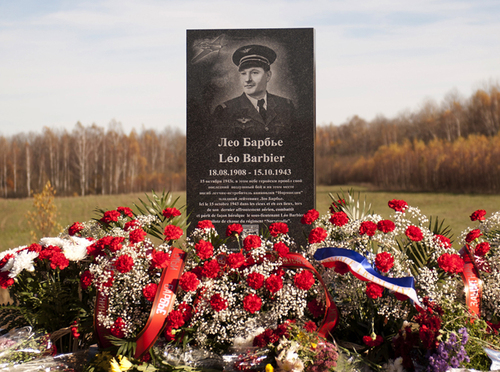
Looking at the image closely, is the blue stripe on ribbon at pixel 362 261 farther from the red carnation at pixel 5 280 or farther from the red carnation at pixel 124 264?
the red carnation at pixel 5 280

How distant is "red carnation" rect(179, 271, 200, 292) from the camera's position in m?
2.85

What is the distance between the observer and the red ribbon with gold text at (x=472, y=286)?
3209 mm

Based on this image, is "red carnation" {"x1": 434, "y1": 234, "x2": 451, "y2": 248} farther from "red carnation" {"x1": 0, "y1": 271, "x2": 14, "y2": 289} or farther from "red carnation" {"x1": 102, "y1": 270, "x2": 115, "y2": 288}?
"red carnation" {"x1": 0, "y1": 271, "x2": 14, "y2": 289}

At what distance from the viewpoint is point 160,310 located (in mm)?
2875

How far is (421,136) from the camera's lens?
31922 mm

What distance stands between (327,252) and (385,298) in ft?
1.77

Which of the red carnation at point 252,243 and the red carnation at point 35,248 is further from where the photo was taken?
the red carnation at point 35,248

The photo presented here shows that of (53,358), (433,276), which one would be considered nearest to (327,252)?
(433,276)

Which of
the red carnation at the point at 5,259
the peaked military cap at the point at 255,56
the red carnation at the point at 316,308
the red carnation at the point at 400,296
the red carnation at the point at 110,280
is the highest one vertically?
the peaked military cap at the point at 255,56

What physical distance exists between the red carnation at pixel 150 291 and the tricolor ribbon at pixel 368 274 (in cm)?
123

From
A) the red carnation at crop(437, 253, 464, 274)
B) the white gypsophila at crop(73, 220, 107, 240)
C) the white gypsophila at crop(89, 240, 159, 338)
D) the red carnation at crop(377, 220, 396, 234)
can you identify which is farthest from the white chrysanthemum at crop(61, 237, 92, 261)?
the red carnation at crop(437, 253, 464, 274)

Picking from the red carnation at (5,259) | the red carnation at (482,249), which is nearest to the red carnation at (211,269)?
the red carnation at (5,259)

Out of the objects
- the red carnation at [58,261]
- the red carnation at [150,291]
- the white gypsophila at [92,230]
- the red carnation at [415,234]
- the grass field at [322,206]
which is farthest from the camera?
the grass field at [322,206]

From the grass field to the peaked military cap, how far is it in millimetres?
14677
